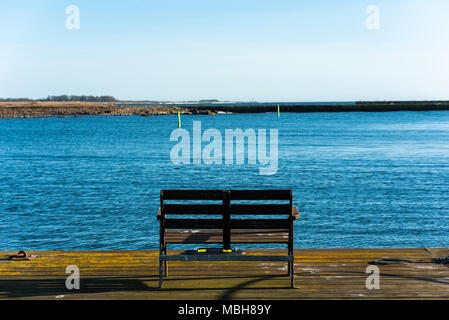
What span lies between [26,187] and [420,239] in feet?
68.3

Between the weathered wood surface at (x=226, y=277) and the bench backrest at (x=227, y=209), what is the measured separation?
2.37ft

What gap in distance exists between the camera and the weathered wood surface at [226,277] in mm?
6359

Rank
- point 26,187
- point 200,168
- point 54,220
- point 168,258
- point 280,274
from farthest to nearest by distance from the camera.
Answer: point 200,168, point 26,187, point 54,220, point 280,274, point 168,258

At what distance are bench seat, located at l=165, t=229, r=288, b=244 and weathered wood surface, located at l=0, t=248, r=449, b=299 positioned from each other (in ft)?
1.78

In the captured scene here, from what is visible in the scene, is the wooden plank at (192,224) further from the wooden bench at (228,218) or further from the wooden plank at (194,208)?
the wooden plank at (194,208)

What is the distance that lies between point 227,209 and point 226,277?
1.06 meters

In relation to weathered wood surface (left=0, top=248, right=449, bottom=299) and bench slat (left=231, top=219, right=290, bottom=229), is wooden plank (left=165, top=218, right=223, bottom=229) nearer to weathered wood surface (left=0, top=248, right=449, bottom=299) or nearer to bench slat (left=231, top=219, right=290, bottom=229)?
bench slat (left=231, top=219, right=290, bottom=229)

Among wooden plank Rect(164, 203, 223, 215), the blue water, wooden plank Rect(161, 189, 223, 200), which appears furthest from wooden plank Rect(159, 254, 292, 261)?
the blue water

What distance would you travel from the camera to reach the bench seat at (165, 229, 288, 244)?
22.8ft

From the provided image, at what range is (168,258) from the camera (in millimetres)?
6559

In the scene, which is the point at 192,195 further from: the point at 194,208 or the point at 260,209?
the point at 260,209
